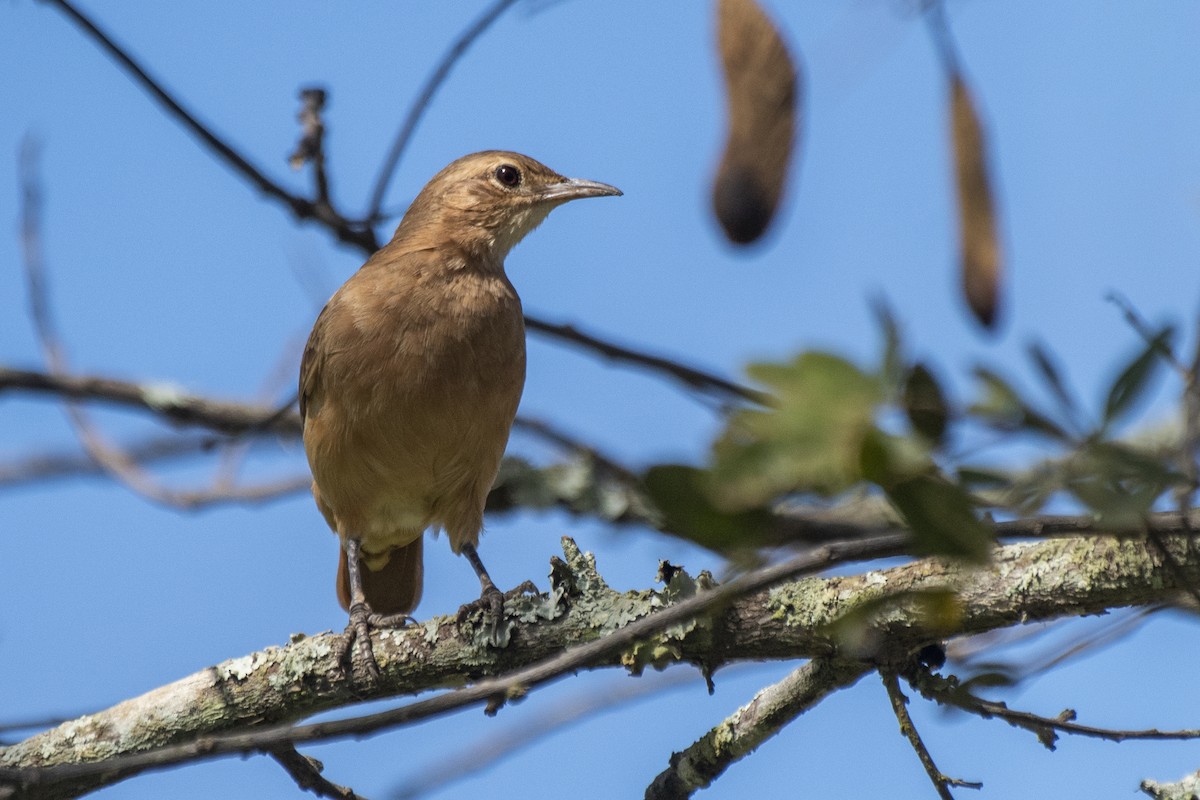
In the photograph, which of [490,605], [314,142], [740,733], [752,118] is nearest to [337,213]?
[314,142]

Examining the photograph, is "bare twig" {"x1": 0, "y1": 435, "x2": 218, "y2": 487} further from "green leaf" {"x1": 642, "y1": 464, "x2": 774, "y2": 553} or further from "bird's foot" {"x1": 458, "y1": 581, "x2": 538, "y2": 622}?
"green leaf" {"x1": 642, "y1": 464, "x2": 774, "y2": 553}

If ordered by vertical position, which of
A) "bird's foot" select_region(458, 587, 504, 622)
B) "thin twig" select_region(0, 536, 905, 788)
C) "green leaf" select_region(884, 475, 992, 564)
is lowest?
"green leaf" select_region(884, 475, 992, 564)

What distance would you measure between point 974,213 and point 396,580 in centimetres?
567

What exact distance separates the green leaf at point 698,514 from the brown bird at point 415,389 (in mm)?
3983

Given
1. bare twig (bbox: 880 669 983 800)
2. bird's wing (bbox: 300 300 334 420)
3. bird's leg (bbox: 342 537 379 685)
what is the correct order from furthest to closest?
bird's wing (bbox: 300 300 334 420)
bird's leg (bbox: 342 537 379 685)
bare twig (bbox: 880 669 983 800)

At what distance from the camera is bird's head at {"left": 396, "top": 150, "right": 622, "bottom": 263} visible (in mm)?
6574

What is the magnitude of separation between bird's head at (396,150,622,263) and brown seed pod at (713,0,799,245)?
487cm

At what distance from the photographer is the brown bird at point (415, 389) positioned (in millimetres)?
5699

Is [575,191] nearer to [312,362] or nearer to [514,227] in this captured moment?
[514,227]

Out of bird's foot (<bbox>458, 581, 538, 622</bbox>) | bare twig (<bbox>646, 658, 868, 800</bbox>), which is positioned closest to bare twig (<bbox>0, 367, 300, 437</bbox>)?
bird's foot (<bbox>458, 581, 538, 622</bbox>)

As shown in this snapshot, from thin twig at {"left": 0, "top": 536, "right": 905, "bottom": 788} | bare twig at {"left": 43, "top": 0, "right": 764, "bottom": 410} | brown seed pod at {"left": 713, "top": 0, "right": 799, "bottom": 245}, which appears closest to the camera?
brown seed pod at {"left": 713, "top": 0, "right": 799, "bottom": 245}

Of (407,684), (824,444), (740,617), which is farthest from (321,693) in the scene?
(824,444)

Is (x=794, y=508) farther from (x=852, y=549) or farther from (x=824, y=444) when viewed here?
(x=824, y=444)

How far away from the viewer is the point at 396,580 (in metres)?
6.87
